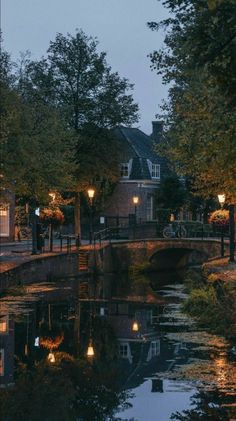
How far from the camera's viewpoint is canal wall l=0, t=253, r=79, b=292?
98.3 ft

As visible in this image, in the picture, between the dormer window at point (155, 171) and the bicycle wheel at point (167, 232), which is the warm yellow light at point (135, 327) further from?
the dormer window at point (155, 171)

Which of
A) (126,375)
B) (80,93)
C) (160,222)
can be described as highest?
(80,93)

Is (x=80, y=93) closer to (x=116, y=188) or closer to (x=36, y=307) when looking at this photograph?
(x=116, y=188)

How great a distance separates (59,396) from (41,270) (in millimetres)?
22010

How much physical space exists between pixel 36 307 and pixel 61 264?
12.7m

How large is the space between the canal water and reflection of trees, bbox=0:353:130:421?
0.06 ft

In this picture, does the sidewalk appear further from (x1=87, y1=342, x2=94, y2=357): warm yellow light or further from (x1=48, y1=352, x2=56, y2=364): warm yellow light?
(x1=48, y1=352, x2=56, y2=364): warm yellow light

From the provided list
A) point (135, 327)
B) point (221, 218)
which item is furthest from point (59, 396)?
point (221, 218)

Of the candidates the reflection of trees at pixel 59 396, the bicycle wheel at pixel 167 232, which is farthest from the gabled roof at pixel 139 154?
the reflection of trees at pixel 59 396

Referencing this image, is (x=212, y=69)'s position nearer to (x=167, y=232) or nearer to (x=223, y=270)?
(x=223, y=270)

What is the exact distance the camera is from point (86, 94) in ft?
148

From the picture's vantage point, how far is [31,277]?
1326 inches

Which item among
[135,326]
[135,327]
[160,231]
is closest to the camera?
[135,327]

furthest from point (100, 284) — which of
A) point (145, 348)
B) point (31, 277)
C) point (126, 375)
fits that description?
point (126, 375)
